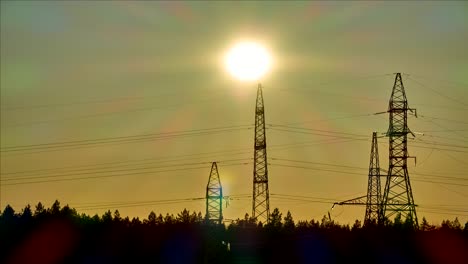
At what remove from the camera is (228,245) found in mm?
84250

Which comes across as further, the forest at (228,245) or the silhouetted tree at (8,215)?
the silhouetted tree at (8,215)

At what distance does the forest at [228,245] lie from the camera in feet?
249

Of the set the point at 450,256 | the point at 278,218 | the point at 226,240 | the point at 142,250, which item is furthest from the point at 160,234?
the point at 278,218

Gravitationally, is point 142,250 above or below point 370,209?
below

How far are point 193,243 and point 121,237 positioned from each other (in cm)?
807

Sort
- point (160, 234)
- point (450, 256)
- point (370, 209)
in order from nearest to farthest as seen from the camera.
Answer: point (450, 256) → point (160, 234) → point (370, 209)

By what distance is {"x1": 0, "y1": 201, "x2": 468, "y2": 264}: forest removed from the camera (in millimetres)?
75750

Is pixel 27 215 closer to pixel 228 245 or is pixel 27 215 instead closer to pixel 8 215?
pixel 8 215

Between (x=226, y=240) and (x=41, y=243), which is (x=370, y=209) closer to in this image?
(x=226, y=240)

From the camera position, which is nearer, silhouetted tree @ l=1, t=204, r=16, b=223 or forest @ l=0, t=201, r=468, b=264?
forest @ l=0, t=201, r=468, b=264

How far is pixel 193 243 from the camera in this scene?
79188mm

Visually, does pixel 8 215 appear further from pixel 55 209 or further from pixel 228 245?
pixel 228 245

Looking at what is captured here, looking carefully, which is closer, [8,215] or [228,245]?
[228,245]

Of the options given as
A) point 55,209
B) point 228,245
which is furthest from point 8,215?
point 228,245
